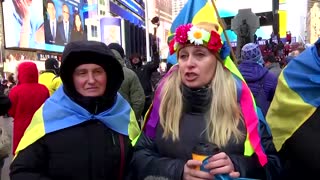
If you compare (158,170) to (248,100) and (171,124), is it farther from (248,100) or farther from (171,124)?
(248,100)

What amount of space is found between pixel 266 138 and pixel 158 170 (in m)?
0.60

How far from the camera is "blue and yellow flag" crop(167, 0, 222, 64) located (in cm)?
262

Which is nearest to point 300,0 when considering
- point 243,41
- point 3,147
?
point 243,41

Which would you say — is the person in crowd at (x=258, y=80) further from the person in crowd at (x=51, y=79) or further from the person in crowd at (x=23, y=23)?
the person in crowd at (x=23, y=23)

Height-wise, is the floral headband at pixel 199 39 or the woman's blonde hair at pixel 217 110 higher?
the floral headband at pixel 199 39

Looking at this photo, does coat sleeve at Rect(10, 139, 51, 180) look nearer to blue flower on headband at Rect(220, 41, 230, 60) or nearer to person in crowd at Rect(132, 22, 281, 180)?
person in crowd at Rect(132, 22, 281, 180)

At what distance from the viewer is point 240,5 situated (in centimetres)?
1612

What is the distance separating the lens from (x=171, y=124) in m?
2.29

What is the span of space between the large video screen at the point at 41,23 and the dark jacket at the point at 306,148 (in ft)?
126

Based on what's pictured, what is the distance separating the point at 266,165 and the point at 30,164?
4.00 feet

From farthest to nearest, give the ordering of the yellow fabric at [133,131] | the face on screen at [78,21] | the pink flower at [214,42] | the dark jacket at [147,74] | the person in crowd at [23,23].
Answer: the face on screen at [78,21]
the person in crowd at [23,23]
the dark jacket at [147,74]
the yellow fabric at [133,131]
the pink flower at [214,42]

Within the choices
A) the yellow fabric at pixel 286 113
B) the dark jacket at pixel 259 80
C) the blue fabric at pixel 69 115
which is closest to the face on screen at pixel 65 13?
the dark jacket at pixel 259 80

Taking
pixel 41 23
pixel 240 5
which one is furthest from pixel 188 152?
pixel 41 23

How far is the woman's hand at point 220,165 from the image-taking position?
185cm
